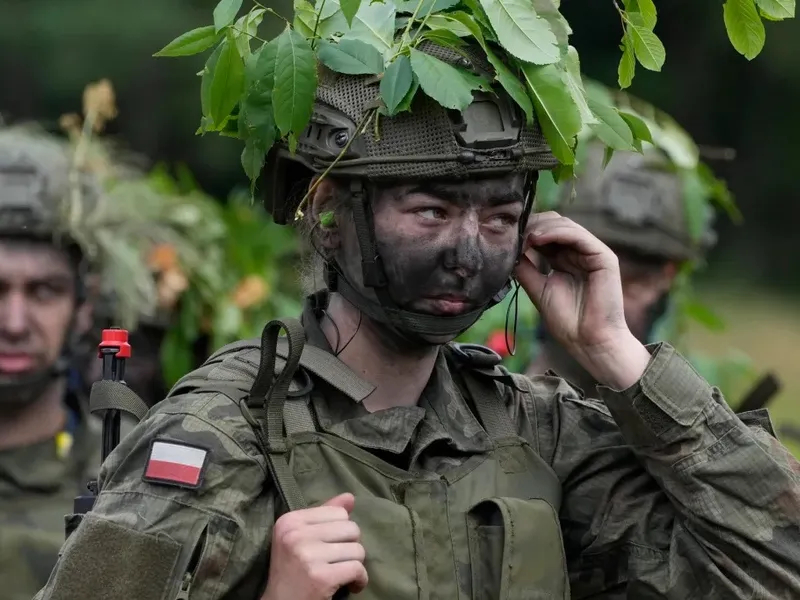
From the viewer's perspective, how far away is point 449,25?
3670mm

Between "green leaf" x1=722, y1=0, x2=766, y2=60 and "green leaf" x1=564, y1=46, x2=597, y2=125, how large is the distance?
0.36 metres

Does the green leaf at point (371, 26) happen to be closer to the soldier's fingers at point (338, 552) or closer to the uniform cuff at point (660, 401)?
the uniform cuff at point (660, 401)

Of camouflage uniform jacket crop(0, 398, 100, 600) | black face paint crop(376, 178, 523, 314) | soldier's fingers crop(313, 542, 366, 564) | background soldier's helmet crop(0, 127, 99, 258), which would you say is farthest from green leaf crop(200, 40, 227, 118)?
background soldier's helmet crop(0, 127, 99, 258)

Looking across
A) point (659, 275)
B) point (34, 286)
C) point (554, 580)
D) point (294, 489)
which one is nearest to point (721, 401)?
point (554, 580)

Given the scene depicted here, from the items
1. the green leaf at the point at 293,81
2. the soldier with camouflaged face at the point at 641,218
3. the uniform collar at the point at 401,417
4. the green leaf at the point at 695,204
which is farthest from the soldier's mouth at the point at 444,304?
the green leaf at the point at 695,204

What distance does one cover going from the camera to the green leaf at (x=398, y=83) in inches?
141

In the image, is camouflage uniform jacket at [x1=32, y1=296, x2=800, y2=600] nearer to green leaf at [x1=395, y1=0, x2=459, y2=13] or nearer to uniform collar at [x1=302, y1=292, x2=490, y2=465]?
uniform collar at [x1=302, y1=292, x2=490, y2=465]

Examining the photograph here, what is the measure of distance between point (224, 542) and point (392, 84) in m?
1.02

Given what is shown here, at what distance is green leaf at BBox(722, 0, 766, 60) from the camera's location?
12.5 feet

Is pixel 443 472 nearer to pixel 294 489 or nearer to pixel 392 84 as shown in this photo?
pixel 294 489

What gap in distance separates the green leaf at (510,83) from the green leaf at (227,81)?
0.54 meters

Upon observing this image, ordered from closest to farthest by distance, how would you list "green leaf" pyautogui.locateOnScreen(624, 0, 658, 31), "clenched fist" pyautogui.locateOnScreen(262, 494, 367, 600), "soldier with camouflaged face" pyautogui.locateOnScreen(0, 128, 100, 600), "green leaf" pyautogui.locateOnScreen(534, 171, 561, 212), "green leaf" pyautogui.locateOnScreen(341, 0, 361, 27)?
"clenched fist" pyautogui.locateOnScreen(262, 494, 367, 600) < "green leaf" pyautogui.locateOnScreen(341, 0, 361, 27) < "green leaf" pyautogui.locateOnScreen(624, 0, 658, 31) < "soldier with camouflaged face" pyautogui.locateOnScreen(0, 128, 100, 600) < "green leaf" pyautogui.locateOnScreen(534, 171, 561, 212)

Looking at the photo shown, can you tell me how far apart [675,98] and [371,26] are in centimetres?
1537

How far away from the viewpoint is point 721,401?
3867 millimetres
